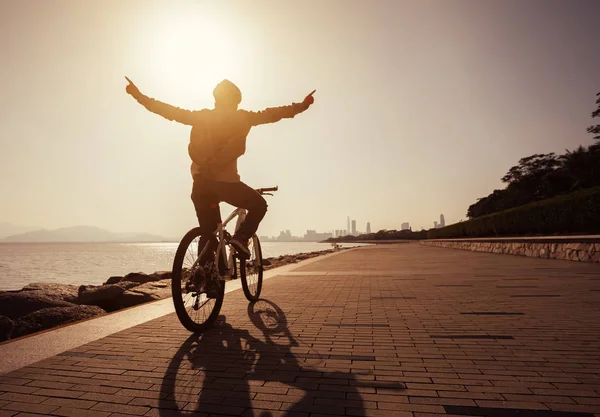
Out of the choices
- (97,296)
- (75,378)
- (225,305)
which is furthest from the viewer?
(97,296)

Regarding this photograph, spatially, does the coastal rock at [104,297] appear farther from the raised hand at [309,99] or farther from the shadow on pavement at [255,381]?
the raised hand at [309,99]

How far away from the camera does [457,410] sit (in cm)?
187

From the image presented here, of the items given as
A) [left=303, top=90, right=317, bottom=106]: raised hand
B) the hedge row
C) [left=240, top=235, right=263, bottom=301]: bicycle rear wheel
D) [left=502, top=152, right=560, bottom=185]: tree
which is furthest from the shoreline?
[left=502, top=152, right=560, bottom=185]: tree

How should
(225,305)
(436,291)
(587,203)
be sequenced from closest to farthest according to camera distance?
(225,305) < (436,291) < (587,203)

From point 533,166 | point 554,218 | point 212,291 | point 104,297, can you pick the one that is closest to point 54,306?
point 104,297

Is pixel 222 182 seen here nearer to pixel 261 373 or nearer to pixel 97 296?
pixel 261 373

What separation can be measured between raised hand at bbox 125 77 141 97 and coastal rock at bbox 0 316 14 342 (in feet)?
12.3

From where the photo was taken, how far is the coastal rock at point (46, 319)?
16.7ft

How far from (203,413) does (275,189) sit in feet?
12.3

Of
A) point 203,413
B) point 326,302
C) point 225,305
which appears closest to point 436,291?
point 326,302

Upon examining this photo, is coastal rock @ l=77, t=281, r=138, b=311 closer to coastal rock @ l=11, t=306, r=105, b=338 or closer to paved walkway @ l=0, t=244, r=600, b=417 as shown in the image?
coastal rock @ l=11, t=306, r=105, b=338

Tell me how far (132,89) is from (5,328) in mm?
3823

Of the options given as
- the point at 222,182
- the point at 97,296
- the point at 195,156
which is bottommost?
the point at 97,296

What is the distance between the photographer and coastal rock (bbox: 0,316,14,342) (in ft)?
15.9
